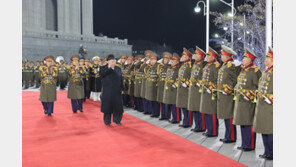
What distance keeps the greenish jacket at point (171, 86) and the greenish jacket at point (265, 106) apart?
10.7ft

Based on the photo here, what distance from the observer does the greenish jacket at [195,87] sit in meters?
7.04

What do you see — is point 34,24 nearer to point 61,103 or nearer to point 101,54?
point 101,54

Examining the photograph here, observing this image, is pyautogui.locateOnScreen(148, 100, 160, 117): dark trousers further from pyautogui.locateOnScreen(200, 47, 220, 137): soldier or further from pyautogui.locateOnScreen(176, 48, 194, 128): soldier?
pyautogui.locateOnScreen(200, 47, 220, 137): soldier

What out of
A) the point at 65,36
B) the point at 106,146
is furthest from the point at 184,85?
the point at 65,36

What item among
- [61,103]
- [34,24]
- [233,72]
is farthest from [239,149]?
[34,24]

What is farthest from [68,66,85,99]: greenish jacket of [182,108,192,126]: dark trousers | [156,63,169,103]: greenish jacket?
[182,108,192,126]: dark trousers

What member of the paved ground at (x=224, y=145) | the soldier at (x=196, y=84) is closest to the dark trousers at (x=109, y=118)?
the paved ground at (x=224, y=145)

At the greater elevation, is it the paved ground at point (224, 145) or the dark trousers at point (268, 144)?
the dark trousers at point (268, 144)

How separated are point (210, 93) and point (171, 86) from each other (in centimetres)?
181

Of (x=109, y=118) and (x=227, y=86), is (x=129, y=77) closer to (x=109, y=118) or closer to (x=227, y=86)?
(x=109, y=118)

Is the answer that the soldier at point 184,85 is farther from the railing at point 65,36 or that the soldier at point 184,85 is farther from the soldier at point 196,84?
the railing at point 65,36

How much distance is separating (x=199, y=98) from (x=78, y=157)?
10.0 ft

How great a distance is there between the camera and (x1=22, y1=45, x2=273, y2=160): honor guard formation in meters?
5.18

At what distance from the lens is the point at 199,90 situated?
6.88 metres
